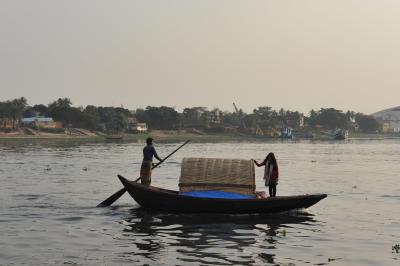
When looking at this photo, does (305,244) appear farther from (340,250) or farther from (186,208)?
(186,208)

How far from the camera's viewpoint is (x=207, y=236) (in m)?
17.3

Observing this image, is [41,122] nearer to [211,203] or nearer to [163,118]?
[163,118]

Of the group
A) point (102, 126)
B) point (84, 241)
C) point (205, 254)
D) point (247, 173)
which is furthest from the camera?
point (102, 126)

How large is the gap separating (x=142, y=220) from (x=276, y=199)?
15.9 feet

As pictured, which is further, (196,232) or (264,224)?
(264,224)

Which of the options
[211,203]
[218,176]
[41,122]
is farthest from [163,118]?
[211,203]

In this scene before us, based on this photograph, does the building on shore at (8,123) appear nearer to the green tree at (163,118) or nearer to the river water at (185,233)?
the green tree at (163,118)

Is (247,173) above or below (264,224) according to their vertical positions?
above

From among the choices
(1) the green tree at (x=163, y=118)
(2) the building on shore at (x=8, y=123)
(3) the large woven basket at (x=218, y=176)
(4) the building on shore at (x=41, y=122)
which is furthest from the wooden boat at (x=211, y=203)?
(1) the green tree at (x=163, y=118)

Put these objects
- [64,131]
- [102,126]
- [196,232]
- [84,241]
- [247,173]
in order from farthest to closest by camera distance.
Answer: [102,126] → [64,131] → [247,173] → [196,232] → [84,241]

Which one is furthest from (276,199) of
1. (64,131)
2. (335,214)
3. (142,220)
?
(64,131)

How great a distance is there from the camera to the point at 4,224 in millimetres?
18781

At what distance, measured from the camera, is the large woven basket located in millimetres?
21031

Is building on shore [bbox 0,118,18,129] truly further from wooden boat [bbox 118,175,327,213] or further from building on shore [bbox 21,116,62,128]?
wooden boat [bbox 118,175,327,213]
